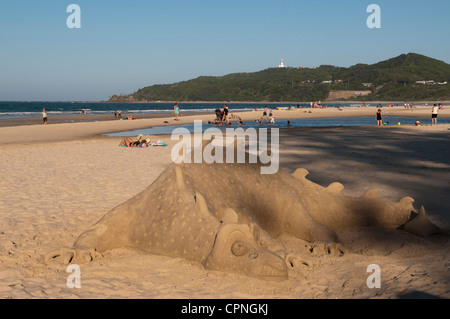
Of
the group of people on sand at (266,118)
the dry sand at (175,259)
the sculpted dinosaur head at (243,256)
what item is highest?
the group of people on sand at (266,118)

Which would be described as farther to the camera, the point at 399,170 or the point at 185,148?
the point at 399,170

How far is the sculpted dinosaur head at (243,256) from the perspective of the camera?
417cm

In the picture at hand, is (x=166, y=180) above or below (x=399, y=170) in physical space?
above

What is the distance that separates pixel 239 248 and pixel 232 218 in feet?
1.16

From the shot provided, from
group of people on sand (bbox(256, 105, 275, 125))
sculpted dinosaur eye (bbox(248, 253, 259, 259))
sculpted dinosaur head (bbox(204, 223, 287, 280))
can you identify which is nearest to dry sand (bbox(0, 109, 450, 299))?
sculpted dinosaur head (bbox(204, 223, 287, 280))

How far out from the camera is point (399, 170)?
44.7 ft

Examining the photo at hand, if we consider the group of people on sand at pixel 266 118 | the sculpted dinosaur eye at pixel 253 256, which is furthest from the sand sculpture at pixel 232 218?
the group of people on sand at pixel 266 118

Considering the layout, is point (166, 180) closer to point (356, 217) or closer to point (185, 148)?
point (185, 148)

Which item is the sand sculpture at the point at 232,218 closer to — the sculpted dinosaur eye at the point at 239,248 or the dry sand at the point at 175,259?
the sculpted dinosaur eye at the point at 239,248

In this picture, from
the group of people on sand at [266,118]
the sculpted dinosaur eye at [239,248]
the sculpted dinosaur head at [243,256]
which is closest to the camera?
the sculpted dinosaur head at [243,256]

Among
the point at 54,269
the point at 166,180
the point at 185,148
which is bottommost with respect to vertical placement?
the point at 54,269
